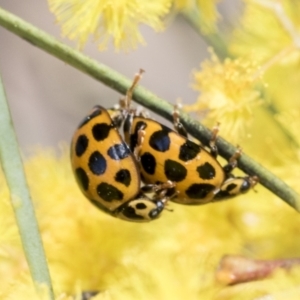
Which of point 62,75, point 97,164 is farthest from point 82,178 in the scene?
point 62,75

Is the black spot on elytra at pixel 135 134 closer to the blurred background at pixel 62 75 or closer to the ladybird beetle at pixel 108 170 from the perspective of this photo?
the ladybird beetle at pixel 108 170

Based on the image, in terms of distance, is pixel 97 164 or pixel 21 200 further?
pixel 97 164

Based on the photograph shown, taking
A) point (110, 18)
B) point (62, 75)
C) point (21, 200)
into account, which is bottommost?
point (21, 200)

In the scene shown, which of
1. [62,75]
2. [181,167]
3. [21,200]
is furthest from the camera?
[62,75]

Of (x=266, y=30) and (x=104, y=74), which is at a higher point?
(x=266, y=30)

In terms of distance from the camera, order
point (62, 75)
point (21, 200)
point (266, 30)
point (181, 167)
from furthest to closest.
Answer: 1. point (62, 75)
2. point (266, 30)
3. point (181, 167)
4. point (21, 200)

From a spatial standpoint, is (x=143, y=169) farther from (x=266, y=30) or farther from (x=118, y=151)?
(x=266, y=30)

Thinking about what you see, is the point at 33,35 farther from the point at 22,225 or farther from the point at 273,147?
the point at 273,147
